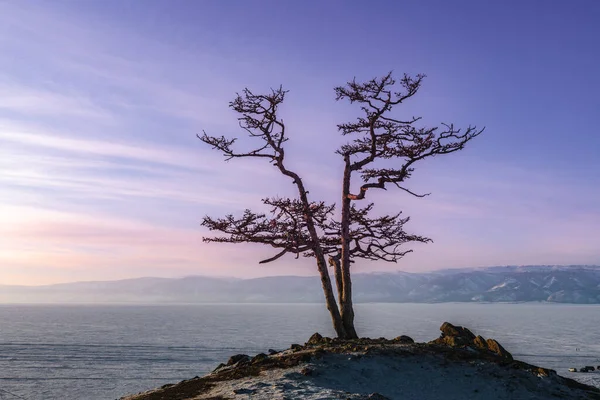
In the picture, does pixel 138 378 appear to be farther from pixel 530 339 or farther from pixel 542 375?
pixel 530 339

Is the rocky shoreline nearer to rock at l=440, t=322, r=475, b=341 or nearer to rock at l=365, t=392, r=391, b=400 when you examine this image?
rock at l=365, t=392, r=391, b=400

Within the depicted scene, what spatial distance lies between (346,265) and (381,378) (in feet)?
31.4

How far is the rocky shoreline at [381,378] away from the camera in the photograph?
58.8ft

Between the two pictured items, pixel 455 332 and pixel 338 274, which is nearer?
pixel 455 332

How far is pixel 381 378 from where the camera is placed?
19.3 metres

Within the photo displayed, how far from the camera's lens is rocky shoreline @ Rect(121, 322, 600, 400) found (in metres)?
17.9

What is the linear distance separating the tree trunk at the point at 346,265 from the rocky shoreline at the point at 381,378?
17.0ft

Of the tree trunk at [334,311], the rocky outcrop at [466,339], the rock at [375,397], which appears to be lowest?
the rock at [375,397]

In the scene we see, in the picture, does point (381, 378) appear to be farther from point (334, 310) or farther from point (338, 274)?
point (338, 274)

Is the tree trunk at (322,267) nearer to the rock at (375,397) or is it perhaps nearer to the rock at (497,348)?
the rock at (497,348)

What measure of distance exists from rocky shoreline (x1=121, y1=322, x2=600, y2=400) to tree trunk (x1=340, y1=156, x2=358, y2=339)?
5.19 meters

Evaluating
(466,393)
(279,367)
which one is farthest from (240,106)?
(466,393)

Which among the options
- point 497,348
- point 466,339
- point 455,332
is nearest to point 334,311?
point 455,332

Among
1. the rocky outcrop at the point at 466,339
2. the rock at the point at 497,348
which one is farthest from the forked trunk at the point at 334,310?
the rock at the point at 497,348
